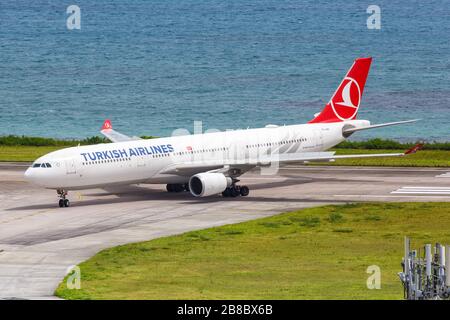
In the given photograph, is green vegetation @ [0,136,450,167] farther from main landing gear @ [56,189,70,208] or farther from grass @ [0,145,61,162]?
main landing gear @ [56,189,70,208]

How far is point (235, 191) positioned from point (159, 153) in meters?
5.92

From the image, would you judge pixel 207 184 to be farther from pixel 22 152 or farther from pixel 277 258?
pixel 22 152

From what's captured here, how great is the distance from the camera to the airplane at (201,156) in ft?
206

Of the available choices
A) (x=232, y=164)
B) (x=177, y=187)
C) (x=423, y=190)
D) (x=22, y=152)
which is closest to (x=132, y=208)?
(x=177, y=187)

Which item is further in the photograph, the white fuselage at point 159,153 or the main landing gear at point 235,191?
the main landing gear at point 235,191

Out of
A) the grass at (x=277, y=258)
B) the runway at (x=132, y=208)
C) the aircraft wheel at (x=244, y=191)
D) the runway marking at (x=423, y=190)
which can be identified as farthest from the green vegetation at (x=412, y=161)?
the grass at (x=277, y=258)

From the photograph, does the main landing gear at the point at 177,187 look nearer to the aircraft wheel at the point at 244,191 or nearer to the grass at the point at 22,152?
the aircraft wheel at the point at 244,191

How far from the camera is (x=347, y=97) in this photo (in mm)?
78625

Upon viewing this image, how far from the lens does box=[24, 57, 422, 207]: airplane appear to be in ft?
206

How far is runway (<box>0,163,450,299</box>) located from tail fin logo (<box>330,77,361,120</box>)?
197 inches

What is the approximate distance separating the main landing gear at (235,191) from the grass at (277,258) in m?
8.39

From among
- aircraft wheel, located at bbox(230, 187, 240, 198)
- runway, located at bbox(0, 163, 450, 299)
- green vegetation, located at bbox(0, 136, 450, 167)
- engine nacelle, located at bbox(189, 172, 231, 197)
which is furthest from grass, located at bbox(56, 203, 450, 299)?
green vegetation, located at bbox(0, 136, 450, 167)

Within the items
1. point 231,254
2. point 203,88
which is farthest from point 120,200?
point 203,88

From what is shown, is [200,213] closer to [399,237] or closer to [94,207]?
[94,207]
